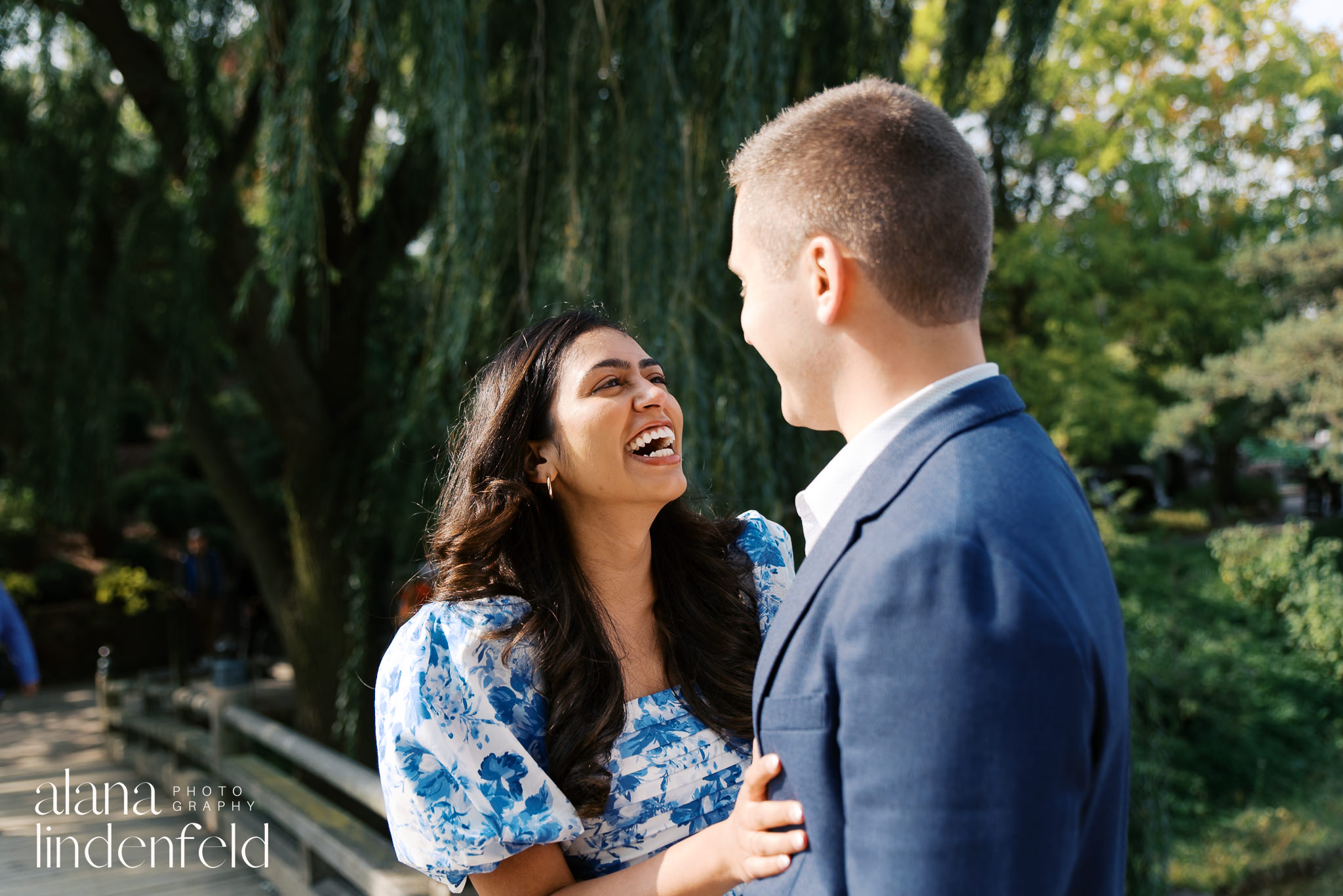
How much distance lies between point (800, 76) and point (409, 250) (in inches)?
122

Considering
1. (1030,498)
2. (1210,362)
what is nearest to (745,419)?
(1030,498)

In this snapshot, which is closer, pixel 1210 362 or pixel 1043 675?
pixel 1043 675

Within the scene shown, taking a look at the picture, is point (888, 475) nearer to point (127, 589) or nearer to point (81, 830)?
point (81, 830)

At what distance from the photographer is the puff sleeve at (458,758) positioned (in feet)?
4.38

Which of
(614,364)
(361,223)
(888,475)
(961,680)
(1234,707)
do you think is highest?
(361,223)

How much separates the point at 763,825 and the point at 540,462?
89 cm

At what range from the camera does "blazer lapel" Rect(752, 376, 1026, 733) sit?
884mm

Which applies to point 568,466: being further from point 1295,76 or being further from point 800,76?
point 1295,76

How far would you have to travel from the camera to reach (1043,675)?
761 millimetres

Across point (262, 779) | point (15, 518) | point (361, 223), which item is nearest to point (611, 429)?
point (262, 779)

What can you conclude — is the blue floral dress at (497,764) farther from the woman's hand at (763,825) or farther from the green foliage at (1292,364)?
the green foliage at (1292,364)

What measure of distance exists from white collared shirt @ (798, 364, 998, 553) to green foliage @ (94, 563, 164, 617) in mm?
13781

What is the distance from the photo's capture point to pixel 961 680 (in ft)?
2.51


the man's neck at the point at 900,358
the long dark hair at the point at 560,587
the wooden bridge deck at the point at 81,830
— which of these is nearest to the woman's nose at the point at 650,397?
the long dark hair at the point at 560,587
